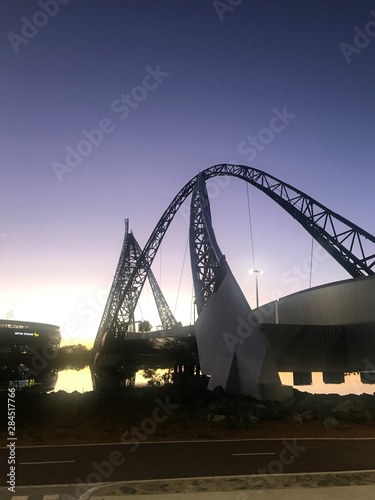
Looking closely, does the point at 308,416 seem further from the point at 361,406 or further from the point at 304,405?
the point at 361,406

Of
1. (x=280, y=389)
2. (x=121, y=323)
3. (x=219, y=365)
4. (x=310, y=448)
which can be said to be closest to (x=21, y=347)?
(x=121, y=323)

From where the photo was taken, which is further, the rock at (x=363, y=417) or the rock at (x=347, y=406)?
the rock at (x=347, y=406)

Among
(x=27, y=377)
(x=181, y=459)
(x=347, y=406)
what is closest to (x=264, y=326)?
(x=347, y=406)

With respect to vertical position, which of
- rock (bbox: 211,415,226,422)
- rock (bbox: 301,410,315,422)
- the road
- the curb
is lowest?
rock (bbox: 211,415,226,422)

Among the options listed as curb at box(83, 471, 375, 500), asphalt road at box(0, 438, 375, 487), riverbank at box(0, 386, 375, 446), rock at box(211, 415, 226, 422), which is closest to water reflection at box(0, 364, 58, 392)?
riverbank at box(0, 386, 375, 446)

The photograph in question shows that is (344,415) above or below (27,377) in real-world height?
above

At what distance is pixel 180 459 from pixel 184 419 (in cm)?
725

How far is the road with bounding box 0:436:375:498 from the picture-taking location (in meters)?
11.2

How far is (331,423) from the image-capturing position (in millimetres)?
18219

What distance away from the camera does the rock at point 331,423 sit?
18.0 meters

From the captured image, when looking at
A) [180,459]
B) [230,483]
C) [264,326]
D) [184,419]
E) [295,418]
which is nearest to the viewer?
[230,483]

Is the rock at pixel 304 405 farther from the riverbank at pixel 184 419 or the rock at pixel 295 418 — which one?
the rock at pixel 295 418

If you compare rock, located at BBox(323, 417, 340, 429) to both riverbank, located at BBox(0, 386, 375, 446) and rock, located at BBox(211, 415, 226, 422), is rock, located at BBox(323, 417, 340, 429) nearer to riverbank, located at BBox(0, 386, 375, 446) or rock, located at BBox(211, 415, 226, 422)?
riverbank, located at BBox(0, 386, 375, 446)

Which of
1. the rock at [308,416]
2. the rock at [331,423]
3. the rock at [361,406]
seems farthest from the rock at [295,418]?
the rock at [361,406]
